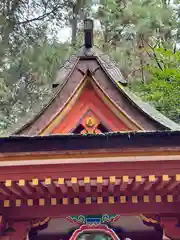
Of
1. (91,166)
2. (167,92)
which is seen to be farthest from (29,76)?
(91,166)

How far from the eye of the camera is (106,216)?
149 inches

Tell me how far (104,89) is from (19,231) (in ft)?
4.66

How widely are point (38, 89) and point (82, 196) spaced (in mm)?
8618

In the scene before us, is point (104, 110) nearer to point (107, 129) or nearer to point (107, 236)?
point (107, 129)

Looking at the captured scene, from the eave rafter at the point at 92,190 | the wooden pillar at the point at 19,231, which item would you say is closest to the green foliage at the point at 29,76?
the wooden pillar at the point at 19,231

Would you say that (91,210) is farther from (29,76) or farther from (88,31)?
(29,76)

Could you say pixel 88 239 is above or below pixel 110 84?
below

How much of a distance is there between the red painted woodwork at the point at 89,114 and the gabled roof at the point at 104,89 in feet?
0.39

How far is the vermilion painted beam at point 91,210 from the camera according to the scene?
363cm

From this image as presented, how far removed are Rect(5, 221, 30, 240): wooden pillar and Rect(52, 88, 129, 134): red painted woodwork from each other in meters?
0.83

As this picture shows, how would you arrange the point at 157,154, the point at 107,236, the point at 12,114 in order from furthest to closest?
the point at 12,114 → the point at 107,236 → the point at 157,154

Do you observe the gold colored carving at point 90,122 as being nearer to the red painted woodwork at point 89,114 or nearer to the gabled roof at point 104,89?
the red painted woodwork at point 89,114

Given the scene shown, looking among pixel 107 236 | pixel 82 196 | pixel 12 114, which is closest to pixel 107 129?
pixel 82 196

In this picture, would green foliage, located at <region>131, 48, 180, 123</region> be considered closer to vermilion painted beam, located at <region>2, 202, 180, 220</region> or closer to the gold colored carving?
the gold colored carving
